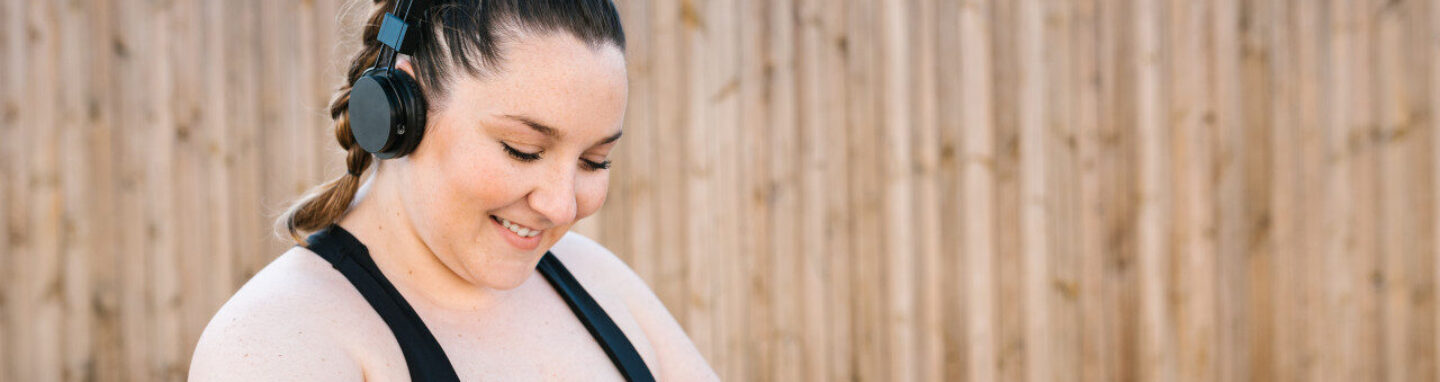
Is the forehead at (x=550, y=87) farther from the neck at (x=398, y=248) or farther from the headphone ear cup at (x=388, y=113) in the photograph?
the neck at (x=398, y=248)

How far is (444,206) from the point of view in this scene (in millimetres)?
783

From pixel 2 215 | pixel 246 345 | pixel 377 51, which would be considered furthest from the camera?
pixel 2 215

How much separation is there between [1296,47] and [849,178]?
1.21m

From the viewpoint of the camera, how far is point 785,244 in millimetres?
2398

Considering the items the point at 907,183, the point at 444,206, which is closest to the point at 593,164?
the point at 444,206

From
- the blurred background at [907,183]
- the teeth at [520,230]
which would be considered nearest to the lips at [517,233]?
the teeth at [520,230]

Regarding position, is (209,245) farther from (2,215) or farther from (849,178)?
(849,178)

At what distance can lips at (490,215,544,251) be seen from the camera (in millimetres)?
808

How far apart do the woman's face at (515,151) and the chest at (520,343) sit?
71 millimetres

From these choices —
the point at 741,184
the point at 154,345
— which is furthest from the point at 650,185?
the point at 154,345

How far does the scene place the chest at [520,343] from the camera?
0.76m

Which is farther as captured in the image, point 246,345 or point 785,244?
point 785,244

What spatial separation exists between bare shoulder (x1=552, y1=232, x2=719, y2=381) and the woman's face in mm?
258

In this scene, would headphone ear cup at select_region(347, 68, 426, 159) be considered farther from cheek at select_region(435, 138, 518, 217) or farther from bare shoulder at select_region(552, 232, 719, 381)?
bare shoulder at select_region(552, 232, 719, 381)
